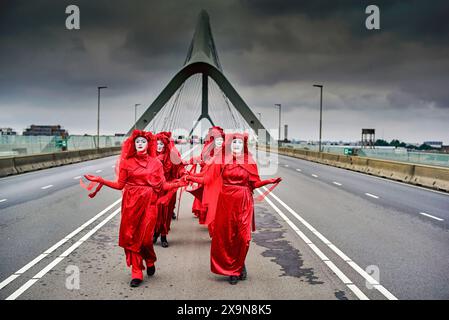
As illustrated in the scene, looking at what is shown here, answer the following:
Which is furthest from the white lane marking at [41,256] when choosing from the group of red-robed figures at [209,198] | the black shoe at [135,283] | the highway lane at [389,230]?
the highway lane at [389,230]

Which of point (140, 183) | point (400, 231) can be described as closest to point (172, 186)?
point (140, 183)

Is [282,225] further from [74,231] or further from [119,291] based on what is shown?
[119,291]

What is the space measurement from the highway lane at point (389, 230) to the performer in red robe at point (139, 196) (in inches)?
105

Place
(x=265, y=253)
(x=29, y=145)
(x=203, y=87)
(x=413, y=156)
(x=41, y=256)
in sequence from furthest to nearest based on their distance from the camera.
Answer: (x=203, y=87)
(x=29, y=145)
(x=413, y=156)
(x=265, y=253)
(x=41, y=256)

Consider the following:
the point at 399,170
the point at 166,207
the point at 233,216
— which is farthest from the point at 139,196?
the point at 399,170

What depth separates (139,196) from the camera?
18.8 ft

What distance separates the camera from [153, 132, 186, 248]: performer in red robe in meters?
7.59

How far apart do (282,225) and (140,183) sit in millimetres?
4652

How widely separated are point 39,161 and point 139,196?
21.8m

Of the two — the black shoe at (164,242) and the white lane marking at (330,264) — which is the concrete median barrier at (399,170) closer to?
the white lane marking at (330,264)

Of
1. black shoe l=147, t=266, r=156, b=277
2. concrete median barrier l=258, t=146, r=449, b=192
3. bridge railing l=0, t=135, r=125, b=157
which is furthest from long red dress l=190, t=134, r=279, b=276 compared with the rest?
bridge railing l=0, t=135, r=125, b=157

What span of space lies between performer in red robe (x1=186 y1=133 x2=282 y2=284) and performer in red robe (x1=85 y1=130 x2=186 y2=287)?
81 cm

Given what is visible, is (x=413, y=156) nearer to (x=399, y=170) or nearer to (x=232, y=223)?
(x=399, y=170)

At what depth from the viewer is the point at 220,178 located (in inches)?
247
